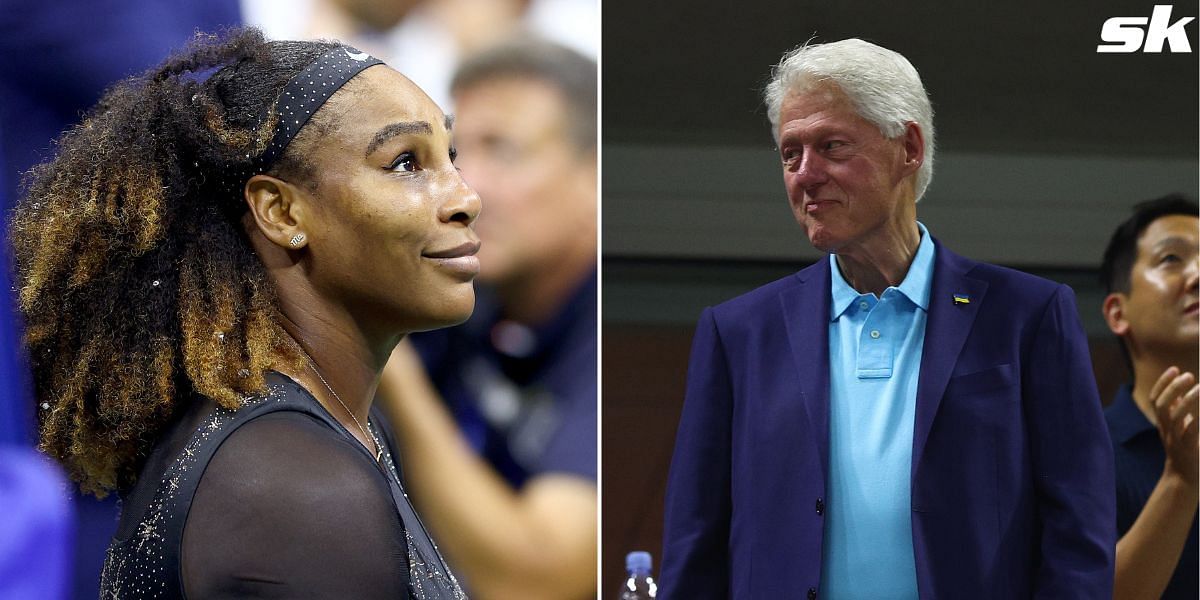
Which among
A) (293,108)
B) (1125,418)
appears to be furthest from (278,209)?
(1125,418)

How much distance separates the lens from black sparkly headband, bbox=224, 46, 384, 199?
1.52m

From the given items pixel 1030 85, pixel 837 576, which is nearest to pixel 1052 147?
pixel 1030 85

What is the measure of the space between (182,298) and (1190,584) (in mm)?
2480

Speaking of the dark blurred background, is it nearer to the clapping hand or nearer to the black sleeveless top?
the clapping hand

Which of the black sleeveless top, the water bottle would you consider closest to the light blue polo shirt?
the water bottle

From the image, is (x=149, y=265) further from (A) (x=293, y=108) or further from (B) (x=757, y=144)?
(B) (x=757, y=144)

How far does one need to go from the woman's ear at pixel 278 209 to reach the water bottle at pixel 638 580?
1678 millimetres

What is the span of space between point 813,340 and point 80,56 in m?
1.85

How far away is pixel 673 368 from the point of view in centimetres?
305

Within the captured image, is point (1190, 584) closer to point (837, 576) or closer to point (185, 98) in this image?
point (837, 576)

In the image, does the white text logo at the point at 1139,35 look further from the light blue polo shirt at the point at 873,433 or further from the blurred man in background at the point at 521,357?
the blurred man in background at the point at 521,357

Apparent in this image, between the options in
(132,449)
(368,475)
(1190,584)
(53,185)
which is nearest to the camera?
(368,475)

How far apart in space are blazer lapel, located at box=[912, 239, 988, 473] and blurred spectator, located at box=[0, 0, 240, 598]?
1771 mm

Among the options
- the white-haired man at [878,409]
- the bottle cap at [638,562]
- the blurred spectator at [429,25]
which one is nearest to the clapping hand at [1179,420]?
the white-haired man at [878,409]
